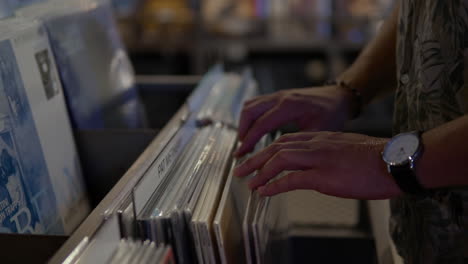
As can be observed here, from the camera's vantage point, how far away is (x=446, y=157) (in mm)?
619

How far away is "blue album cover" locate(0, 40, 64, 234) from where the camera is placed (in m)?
0.82

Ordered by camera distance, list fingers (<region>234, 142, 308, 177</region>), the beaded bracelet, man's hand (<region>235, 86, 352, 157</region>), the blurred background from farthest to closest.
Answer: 1. the blurred background
2. the beaded bracelet
3. man's hand (<region>235, 86, 352, 157</region>)
4. fingers (<region>234, 142, 308, 177</region>)

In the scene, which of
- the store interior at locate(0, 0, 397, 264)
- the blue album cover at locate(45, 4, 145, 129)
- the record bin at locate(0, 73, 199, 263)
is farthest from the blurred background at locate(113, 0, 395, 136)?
the blue album cover at locate(45, 4, 145, 129)

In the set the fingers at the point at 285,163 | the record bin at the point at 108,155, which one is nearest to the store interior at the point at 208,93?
the record bin at the point at 108,155

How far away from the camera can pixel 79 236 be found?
601 mm

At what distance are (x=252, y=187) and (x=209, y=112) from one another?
32cm

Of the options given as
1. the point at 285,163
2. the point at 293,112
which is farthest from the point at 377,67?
the point at 285,163

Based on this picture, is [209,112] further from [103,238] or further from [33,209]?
[103,238]

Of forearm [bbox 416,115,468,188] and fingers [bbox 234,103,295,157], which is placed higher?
forearm [bbox 416,115,468,188]

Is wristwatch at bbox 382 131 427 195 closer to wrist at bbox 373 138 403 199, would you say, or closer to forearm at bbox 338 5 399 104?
wrist at bbox 373 138 403 199

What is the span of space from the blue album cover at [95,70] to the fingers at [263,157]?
18.0 inches

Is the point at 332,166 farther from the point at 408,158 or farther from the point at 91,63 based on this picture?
the point at 91,63

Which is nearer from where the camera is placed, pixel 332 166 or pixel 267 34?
pixel 332 166

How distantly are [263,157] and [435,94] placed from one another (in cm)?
27
